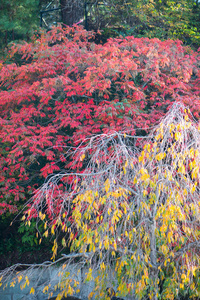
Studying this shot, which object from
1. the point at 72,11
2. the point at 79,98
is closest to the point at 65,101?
the point at 79,98

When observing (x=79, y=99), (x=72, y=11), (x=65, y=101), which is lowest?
(x=79, y=99)

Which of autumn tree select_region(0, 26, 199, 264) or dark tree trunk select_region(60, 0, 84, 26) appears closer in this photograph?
autumn tree select_region(0, 26, 199, 264)

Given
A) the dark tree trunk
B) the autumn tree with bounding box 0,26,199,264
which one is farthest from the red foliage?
the dark tree trunk

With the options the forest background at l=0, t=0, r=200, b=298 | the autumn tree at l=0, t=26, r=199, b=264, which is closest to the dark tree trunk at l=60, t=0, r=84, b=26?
the forest background at l=0, t=0, r=200, b=298

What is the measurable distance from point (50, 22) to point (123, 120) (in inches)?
327

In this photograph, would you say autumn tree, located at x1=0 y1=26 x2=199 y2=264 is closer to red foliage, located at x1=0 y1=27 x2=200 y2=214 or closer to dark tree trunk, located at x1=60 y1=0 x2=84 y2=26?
red foliage, located at x1=0 y1=27 x2=200 y2=214

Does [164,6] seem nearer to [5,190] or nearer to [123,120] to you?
[123,120]

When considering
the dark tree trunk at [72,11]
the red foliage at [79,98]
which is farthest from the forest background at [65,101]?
the dark tree trunk at [72,11]

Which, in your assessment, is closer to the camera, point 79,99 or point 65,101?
point 65,101

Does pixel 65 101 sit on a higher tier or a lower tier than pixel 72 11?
lower

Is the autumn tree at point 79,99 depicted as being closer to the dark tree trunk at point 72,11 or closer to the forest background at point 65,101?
the forest background at point 65,101

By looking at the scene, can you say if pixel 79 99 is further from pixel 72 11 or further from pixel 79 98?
pixel 72 11

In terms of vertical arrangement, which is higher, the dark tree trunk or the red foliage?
the dark tree trunk

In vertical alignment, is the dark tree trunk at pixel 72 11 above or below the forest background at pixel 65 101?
above
